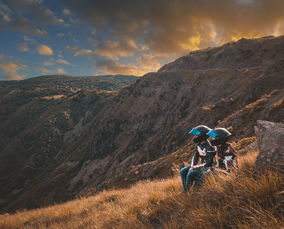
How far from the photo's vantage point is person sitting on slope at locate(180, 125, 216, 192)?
3619mm

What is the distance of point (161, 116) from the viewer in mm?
52875

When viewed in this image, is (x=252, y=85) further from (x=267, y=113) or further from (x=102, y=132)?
(x=102, y=132)

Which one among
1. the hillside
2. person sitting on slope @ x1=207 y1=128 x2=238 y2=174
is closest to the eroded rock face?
person sitting on slope @ x1=207 y1=128 x2=238 y2=174

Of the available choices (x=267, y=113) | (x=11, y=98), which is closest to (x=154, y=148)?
(x=267, y=113)

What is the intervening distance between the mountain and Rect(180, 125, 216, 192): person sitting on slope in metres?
14.9

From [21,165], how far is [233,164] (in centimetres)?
9777

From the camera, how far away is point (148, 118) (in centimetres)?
5434

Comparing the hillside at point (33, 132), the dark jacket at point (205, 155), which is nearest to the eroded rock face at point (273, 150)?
the dark jacket at point (205, 155)

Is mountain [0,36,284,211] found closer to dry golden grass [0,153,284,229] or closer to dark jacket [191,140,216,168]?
dark jacket [191,140,216,168]

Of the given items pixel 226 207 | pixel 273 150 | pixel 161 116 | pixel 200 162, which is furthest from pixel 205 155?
pixel 161 116

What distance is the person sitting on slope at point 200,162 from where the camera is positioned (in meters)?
3.62

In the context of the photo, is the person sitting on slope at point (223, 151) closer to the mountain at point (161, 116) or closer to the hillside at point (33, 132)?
the mountain at point (161, 116)

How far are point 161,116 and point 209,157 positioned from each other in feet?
162

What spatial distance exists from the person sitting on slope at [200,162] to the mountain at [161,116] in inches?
587
